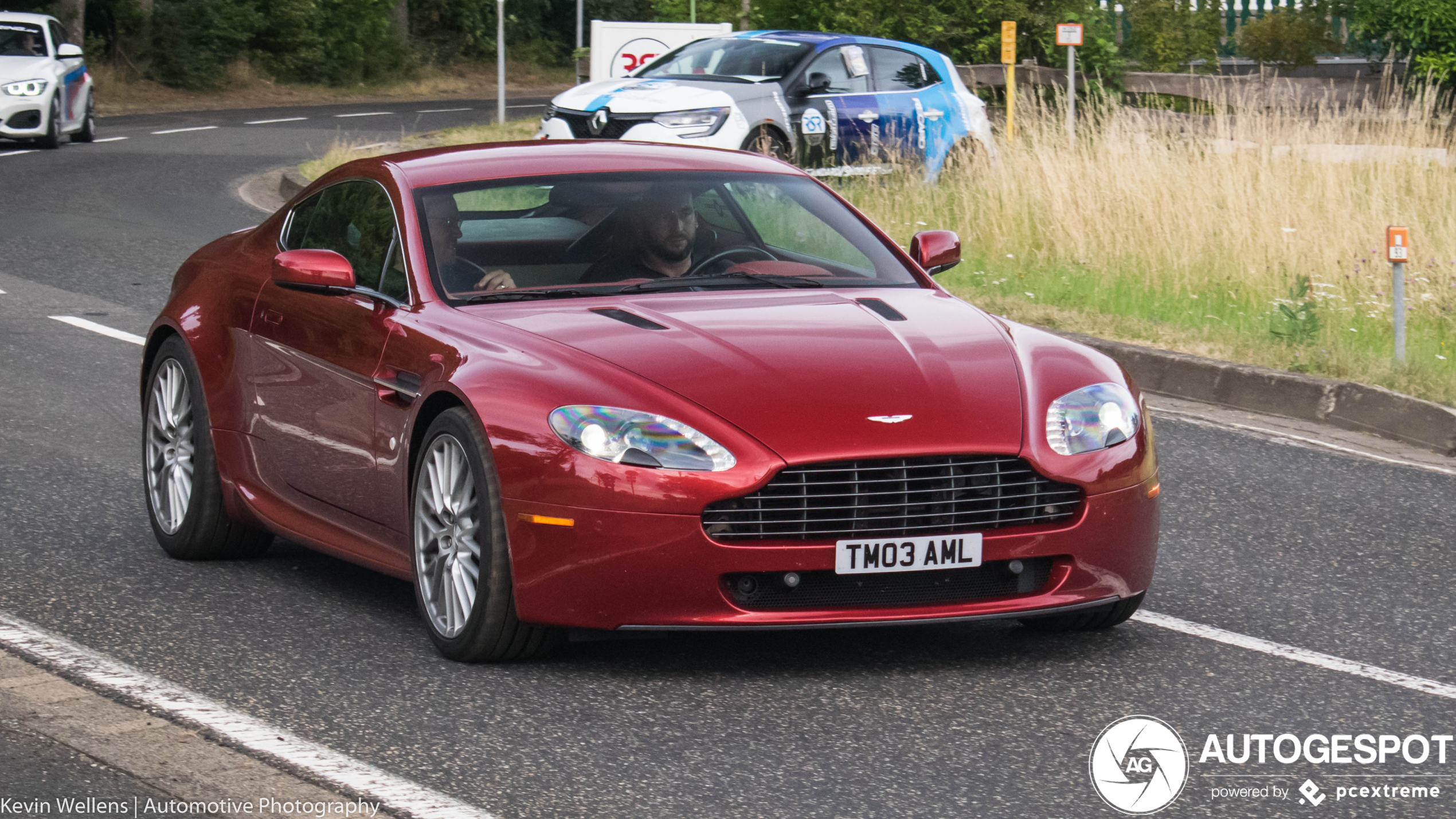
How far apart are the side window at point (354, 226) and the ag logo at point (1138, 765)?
2.72 m

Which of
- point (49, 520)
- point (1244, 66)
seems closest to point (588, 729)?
point (49, 520)

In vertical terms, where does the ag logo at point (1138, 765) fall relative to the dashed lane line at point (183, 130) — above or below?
below

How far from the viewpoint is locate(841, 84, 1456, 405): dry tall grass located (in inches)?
461

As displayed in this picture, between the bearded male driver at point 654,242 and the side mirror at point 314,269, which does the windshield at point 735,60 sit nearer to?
the bearded male driver at point 654,242

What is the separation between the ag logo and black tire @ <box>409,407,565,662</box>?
1495mm

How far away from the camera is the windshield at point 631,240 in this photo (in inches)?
245

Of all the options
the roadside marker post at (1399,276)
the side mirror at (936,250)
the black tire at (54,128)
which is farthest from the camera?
the black tire at (54,128)

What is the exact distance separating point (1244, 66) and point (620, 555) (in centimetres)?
3543

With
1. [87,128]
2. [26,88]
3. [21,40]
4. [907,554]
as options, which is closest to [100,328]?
[907,554]

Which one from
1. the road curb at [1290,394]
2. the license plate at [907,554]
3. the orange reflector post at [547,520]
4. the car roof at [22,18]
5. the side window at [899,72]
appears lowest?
the road curb at [1290,394]

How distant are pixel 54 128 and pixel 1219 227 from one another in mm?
17375

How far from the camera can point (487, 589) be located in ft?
17.2

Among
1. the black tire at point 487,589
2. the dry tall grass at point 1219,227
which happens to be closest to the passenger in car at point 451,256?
the black tire at point 487,589

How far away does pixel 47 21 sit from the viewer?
2664cm
